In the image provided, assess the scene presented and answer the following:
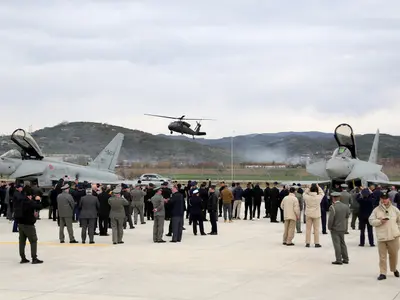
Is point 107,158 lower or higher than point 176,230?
higher

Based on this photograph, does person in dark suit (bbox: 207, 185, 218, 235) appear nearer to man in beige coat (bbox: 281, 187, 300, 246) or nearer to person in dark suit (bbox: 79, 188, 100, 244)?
man in beige coat (bbox: 281, 187, 300, 246)

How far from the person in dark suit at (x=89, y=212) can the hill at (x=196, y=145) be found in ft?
137

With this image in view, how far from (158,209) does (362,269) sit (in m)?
6.19

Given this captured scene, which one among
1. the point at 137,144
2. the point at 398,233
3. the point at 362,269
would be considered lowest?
the point at 362,269

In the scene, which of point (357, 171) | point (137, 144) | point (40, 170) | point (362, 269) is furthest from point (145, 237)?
point (137, 144)

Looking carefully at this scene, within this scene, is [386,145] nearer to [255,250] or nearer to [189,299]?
[255,250]

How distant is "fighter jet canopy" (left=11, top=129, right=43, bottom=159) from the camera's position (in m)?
29.4

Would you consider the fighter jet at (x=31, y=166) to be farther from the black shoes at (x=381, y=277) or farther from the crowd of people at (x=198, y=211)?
the black shoes at (x=381, y=277)

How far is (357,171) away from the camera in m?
26.6

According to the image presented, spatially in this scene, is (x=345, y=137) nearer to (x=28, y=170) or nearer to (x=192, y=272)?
(x=28, y=170)

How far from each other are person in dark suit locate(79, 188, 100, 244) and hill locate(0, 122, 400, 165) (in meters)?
41.7

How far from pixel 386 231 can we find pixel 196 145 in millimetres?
98599

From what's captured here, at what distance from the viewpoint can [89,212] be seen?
1565cm

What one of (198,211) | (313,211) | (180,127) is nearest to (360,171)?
(198,211)
